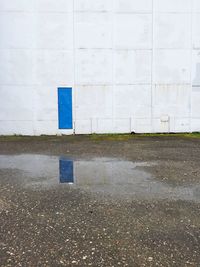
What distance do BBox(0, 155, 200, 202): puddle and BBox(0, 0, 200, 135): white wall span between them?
604 centimetres

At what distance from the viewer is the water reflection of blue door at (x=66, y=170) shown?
28.0ft

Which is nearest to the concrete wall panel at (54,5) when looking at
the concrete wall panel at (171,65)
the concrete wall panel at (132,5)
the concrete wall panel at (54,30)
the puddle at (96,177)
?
the concrete wall panel at (54,30)

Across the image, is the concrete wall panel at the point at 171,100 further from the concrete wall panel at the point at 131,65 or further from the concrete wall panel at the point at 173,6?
the concrete wall panel at the point at 173,6

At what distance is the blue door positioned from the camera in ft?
55.3

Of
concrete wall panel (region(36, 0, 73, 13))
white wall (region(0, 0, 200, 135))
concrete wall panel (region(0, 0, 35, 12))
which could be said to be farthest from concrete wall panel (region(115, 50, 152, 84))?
concrete wall panel (region(0, 0, 35, 12))

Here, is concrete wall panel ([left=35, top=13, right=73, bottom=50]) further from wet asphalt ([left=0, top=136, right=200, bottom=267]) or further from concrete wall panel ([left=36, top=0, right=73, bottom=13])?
wet asphalt ([left=0, top=136, right=200, bottom=267])

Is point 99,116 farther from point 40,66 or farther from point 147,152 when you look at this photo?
point 147,152

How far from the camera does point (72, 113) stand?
16984 mm

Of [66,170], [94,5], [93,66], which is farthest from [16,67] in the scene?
[66,170]

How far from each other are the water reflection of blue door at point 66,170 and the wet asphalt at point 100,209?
3 centimetres

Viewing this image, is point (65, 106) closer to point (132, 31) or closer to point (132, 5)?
point (132, 31)

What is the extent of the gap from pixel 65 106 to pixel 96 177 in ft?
28.5

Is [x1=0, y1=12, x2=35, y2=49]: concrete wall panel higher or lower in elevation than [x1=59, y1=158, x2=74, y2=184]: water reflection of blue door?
higher

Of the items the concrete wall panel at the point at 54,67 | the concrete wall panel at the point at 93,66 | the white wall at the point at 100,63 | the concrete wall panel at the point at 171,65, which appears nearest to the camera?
the white wall at the point at 100,63
